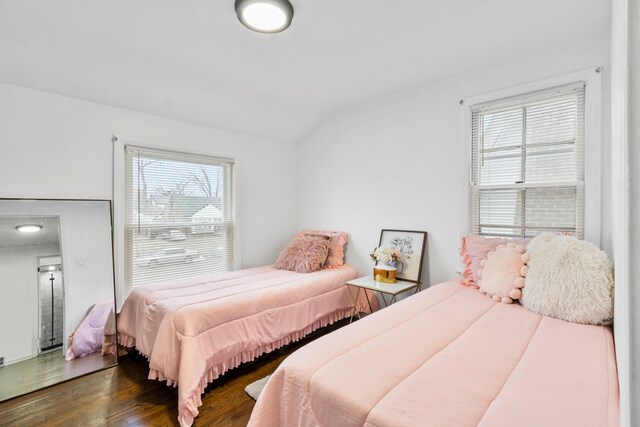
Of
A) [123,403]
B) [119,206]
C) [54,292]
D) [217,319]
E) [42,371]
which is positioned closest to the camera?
[123,403]

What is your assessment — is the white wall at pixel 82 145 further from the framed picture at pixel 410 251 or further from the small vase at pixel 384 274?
the framed picture at pixel 410 251

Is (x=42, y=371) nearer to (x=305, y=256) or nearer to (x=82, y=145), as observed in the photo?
(x=82, y=145)

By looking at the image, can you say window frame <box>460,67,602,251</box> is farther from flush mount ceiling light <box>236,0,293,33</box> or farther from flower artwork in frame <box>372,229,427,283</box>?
flush mount ceiling light <box>236,0,293,33</box>

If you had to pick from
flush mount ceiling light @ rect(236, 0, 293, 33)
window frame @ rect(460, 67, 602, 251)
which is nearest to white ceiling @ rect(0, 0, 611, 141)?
flush mount ceiling light @ rect(236, 0, 293, 33)

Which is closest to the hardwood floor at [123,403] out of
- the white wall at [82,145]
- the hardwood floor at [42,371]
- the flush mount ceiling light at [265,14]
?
the hardwood floor at [42,371]

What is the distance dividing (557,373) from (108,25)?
2907 mm

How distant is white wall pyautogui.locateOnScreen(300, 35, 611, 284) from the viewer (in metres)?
2.38

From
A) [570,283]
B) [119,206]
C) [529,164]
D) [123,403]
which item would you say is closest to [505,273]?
[570,283]

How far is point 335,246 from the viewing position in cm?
343

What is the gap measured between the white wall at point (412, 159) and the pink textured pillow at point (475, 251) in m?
0.25

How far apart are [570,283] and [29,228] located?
138 inches

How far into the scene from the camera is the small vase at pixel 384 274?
2.82m

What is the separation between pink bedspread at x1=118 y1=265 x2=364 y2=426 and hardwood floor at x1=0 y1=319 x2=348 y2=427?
147mm

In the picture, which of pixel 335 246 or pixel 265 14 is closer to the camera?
pixel 265 14
